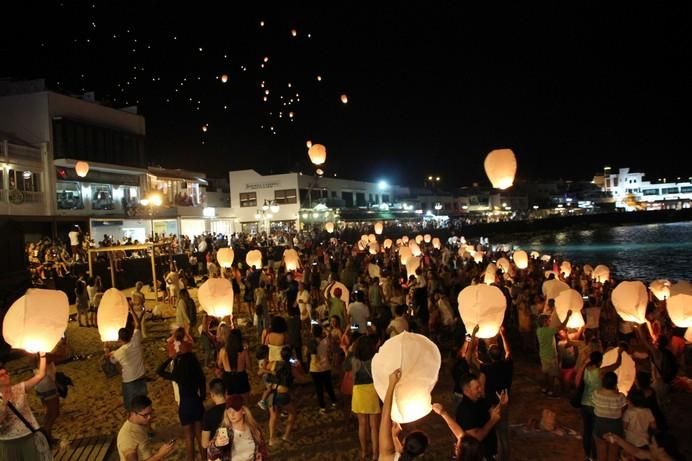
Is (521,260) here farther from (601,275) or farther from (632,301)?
(632,301)

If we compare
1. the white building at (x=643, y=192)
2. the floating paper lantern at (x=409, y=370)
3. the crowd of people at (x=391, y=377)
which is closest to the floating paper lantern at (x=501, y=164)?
the crowd of people at (x=391, y=377)

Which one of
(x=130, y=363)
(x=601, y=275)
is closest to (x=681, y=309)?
(x=130, y=363)

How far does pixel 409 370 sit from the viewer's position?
3605 mm

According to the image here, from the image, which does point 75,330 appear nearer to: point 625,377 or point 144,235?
point 625,377

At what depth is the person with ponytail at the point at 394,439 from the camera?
11.1 ft

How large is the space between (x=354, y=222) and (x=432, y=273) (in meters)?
35.2

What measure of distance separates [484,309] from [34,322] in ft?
15.0

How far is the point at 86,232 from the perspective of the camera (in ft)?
81.8

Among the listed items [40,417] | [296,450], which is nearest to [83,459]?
[40,417]

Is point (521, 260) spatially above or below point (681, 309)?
below

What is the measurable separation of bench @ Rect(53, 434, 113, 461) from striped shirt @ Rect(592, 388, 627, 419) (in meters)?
5.79

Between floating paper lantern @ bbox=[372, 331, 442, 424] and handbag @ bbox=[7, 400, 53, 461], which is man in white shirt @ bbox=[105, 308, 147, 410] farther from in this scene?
floating paper lantern @ bbox=[372, 331, 442, 424]

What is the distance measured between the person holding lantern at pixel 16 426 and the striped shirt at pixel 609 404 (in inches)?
215

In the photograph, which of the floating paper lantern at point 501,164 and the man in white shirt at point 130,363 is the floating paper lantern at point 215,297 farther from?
the floating paper lantern at point 501,164
